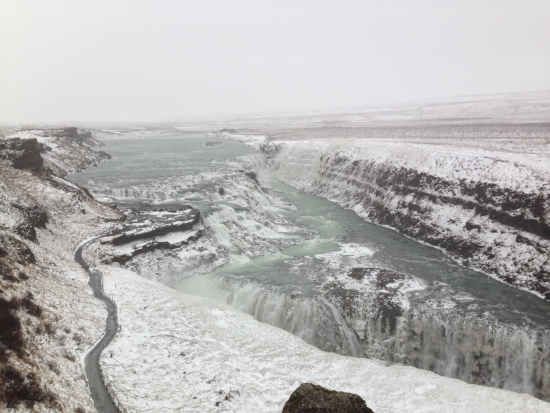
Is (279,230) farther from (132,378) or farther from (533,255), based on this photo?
(132,378)

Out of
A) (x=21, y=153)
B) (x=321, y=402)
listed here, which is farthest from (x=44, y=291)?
(x=21, y=153)

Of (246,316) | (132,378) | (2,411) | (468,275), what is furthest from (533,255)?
(2,411)

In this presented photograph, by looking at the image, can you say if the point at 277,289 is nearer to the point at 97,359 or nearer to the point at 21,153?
the point at 97,359

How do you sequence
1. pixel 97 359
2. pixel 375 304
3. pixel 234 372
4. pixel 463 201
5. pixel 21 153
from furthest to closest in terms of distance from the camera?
pixel 21 153 < pixel 463 201 < pixel 375 304 < pixel 234 372 < pixel 97 359

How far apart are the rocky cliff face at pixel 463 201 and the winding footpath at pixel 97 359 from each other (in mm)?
23226

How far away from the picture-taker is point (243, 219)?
3616 centimetres

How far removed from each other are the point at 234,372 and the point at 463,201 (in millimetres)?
25564

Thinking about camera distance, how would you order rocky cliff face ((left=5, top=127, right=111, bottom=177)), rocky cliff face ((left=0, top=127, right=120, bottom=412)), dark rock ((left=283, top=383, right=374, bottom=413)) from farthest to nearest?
1. rocky cliff face ((left=5, top=127, right=111, bottom=177))
2. rocky cliff face ((left=0, top=127, right=120, bottom=412))
3. dark rock ((left=283, top=383, right=374, bottom=413))

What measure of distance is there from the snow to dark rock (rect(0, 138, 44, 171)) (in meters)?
22.3

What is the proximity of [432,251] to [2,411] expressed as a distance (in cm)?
2828

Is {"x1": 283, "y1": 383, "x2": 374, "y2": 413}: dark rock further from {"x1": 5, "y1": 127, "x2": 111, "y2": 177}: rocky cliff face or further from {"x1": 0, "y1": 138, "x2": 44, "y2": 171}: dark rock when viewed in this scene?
{"x1": 5, "y1": 127, "x2": 111, "y2": 177}: rocky cliff face

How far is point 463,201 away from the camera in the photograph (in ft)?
107

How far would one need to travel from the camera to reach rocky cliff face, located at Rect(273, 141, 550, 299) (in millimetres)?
25969

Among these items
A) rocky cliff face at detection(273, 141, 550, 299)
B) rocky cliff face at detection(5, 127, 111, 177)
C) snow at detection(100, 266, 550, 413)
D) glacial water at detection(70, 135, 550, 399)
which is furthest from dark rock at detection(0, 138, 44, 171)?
rocky cliff face at detection(273, 141, 550, 299)
